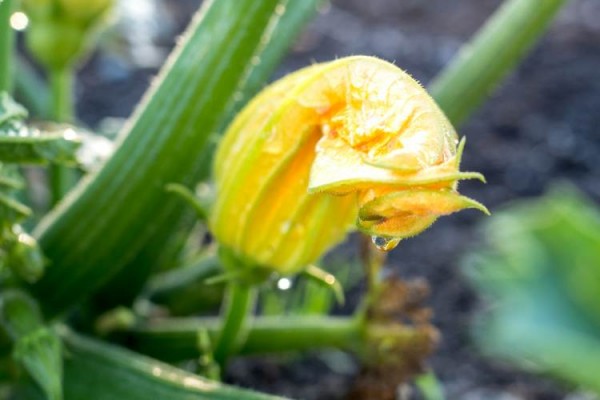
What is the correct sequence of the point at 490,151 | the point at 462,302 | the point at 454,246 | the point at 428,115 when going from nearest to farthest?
1. the point at 428,115
2. the point at 462,302
3. the point at 454,246
4. the point at 490,151

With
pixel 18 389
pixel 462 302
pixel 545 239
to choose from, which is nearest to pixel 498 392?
pixel 462 302

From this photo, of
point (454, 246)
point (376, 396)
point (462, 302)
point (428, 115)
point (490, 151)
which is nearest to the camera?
point (428, 115)

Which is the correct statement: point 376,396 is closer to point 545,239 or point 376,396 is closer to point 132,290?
point 132,290

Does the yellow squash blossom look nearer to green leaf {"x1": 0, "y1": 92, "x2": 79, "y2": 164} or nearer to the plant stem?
green leaf {"x1": 0, "y1": 92, "x2": 79, "y2": 164}

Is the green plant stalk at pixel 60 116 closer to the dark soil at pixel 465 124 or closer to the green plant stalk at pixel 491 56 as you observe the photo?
the dark soil at pixel 465 124

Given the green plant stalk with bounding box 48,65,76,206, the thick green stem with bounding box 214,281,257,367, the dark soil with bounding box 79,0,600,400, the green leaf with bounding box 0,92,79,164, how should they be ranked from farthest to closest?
the dark soil with bounding box 79,0,600,400 → the green plant stalk with bounding box 48,65,76,206 → the thick green stem with bounding box 214,281,257,367 → the green leaf with bounding box 0,92,79,164

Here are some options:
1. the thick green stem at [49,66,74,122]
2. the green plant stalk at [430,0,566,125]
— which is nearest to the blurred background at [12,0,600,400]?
the thick green stem at [49,66,74,122]

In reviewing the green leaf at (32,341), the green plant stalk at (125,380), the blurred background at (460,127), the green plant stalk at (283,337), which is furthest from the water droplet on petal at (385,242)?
the blurred background at (460,127)
